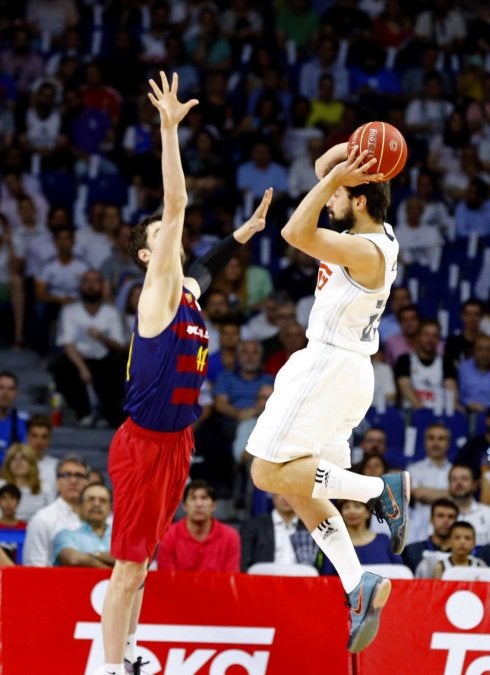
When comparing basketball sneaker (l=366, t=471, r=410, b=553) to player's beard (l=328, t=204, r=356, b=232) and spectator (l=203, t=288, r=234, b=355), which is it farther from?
spectator (l=203, t=288, r=234, b=355)

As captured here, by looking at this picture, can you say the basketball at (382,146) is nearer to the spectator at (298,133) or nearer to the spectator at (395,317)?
the spectator at (395,317)

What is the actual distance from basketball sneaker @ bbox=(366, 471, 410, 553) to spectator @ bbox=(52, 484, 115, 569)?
2.64 meters

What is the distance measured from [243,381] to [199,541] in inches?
131

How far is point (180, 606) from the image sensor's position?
8328 millimetres

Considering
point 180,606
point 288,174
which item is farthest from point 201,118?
point 180,606

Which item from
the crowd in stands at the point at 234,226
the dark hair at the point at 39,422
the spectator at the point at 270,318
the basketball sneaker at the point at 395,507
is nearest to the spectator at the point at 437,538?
the crowd in stands at the point at 234,226

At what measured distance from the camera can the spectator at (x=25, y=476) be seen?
11.8 metres

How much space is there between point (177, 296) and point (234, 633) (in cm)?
221

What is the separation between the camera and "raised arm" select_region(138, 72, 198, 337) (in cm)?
698

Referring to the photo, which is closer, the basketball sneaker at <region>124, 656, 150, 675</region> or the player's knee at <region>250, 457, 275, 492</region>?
the player's knee at <region>250, 457, 275, 492</region>

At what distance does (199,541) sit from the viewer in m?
10.6

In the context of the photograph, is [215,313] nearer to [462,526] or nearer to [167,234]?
[462,526]

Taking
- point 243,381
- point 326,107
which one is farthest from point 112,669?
point 326,107

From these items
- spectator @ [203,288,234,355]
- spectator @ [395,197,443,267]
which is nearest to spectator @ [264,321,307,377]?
spectator @ [203,288,234,355]
